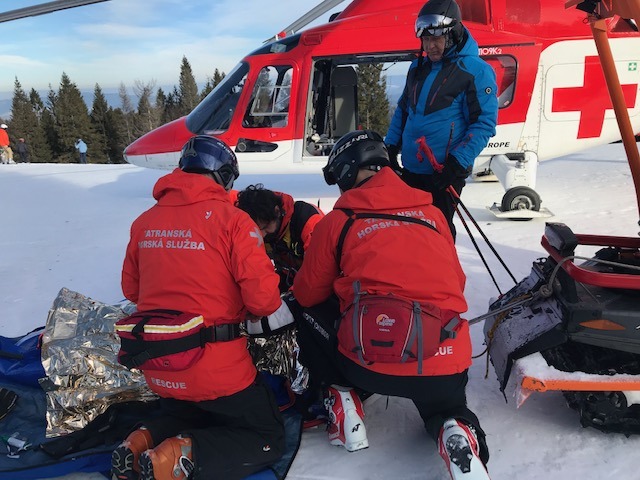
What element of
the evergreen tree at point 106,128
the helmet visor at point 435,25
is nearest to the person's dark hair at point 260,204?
the helmet visor at point 435,25

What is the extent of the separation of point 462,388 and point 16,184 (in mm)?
10978

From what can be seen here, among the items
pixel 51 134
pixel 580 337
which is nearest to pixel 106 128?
pixel 51 134

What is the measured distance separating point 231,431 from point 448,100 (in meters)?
2.52

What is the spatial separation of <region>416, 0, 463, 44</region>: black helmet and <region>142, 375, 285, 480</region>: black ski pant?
2448mm

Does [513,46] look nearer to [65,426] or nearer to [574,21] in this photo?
[574,21]

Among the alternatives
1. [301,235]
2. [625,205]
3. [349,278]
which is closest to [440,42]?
[301,235]

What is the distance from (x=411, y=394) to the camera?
2.10m

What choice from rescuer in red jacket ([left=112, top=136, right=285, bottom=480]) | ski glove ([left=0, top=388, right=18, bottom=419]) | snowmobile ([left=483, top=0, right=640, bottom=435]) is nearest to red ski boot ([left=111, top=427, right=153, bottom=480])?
rescuer in red jacket ([left=112, top=136, right=285, bottom=480])

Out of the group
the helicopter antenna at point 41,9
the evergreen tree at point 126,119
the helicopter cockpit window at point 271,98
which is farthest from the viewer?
the evergreen tree at point 126,119

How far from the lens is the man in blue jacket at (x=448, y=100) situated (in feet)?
10.8

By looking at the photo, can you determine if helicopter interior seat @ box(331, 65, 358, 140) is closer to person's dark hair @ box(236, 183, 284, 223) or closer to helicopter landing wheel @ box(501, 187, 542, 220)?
helicopter landing wheel @ box(501, 187, 542, 220)

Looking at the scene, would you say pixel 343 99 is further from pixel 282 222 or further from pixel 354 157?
pixel 354 157

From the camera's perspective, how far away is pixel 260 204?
9.62 ft

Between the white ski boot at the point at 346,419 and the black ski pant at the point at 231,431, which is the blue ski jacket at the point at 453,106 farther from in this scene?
the black ski pant at the point at 231,431
